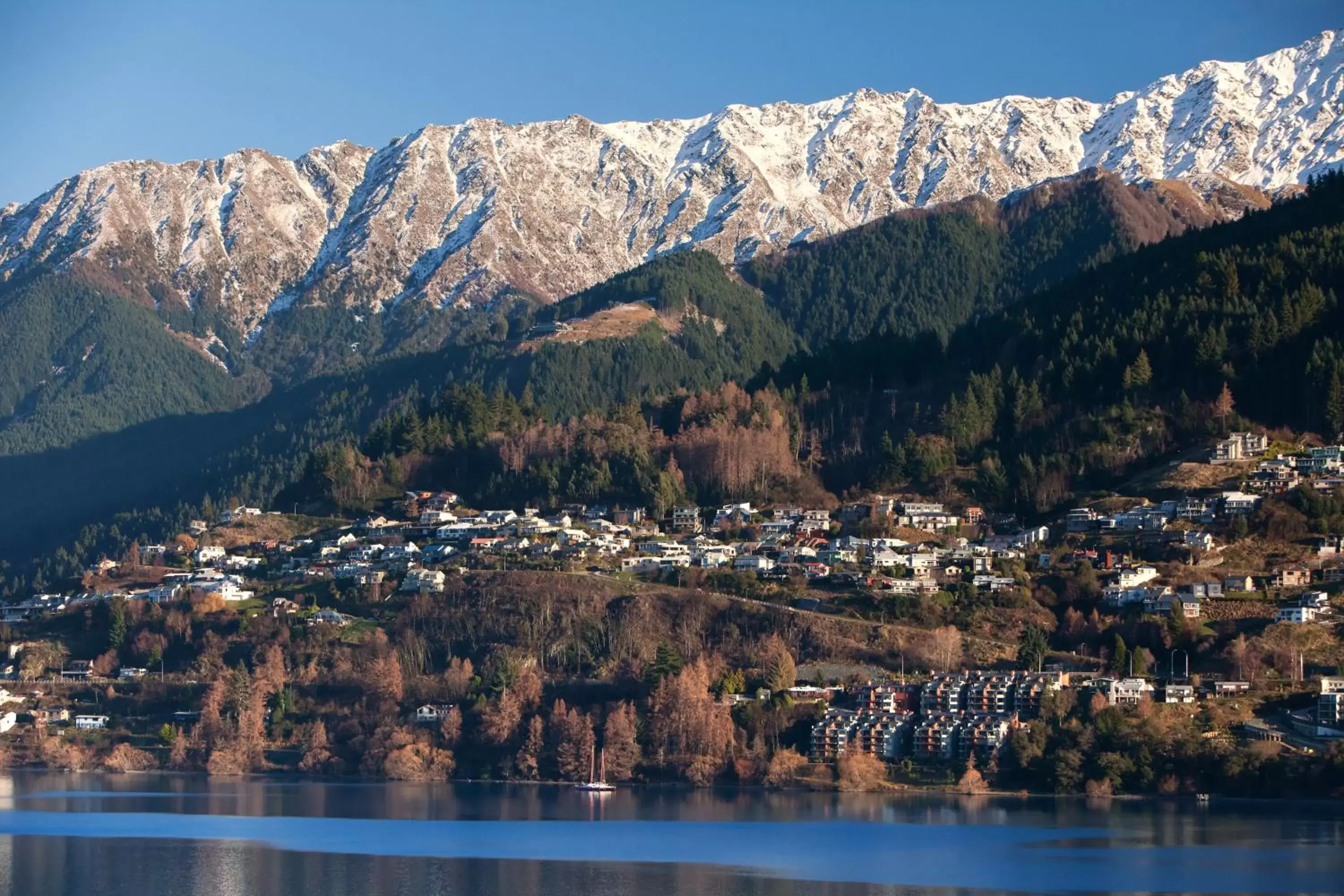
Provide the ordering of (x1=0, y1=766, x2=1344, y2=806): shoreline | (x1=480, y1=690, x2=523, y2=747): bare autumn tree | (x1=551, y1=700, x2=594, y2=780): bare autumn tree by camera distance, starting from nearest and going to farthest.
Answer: (x1=0, y1=766, x2=1344, y2=806): shoreline < (x1=551, y1=700, x2=594, y2=780): bare autumn tree < (x1=480, y1=690, x2=523, y2=747): bare autumn tree

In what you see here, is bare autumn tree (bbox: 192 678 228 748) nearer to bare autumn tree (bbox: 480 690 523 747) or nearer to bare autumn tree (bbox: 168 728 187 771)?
bare autumn tree (bbox: 168 728 187 771)

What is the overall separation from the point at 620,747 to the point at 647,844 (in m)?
21.7

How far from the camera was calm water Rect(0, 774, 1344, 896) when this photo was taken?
3194 inches

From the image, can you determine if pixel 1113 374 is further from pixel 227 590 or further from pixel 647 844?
pixel 647 844

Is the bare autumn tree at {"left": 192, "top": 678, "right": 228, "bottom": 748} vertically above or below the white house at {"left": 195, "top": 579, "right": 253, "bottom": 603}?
below

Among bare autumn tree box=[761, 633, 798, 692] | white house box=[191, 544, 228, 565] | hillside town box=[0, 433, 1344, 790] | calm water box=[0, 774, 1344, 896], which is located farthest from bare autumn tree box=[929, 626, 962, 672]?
white house box=[191, 544, 228, 565]

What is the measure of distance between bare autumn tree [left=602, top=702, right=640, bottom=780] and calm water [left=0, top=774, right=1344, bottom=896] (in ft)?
9.53

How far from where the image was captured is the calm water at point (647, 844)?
81.1 m

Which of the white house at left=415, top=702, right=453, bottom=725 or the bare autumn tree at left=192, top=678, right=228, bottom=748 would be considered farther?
the bare autumn tree at left=192, top=678, right=228, bottom=748

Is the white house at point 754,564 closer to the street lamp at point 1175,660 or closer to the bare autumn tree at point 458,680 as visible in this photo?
the bare autumn tree at point 458,680

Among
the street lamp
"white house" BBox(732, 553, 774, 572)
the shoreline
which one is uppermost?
"white house" BBox(732, 553, 774, 572)

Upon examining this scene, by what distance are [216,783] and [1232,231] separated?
9564cm

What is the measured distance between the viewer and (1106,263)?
18888 cm

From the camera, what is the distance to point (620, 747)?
113312 mm
